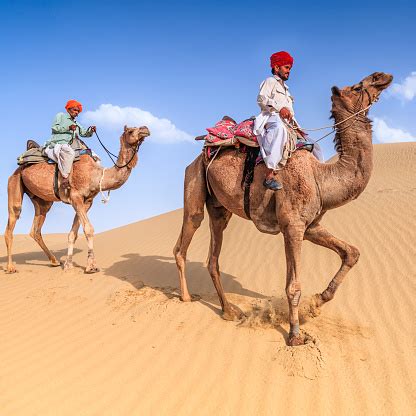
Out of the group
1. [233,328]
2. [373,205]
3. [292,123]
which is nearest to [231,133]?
[292,123]

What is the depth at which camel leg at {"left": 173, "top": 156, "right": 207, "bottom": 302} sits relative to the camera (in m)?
6.35

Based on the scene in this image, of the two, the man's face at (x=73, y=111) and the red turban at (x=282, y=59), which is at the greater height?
the red turban at (x=282, y=59)

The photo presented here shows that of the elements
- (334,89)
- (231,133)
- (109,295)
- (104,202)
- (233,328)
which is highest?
(334,89)

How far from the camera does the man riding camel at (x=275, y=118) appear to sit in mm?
4949

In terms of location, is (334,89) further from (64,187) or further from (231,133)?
(64,187)

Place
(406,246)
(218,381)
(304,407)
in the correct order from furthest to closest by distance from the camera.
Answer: (406,246) < (218,381) < (304,407)

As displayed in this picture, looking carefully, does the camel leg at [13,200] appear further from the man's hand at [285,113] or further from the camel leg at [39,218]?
the man's hand at [285,113]

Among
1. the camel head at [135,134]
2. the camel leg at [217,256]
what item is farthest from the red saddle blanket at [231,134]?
the camel head at [135,134]

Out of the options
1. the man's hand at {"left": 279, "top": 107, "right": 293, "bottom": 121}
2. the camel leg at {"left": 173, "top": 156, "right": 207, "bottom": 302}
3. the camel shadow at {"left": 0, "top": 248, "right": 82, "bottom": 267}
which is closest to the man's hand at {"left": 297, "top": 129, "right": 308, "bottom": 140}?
the man's hand at {"left": 279, "top": 107, "right": 293, "bottom": 121}

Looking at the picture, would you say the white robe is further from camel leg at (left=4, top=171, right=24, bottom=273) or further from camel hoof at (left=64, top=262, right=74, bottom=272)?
camel leg at (left=4, top=171, right=24, bottom=273)

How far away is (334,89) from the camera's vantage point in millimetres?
4977

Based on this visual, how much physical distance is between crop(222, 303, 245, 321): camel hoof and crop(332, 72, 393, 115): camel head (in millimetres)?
2861

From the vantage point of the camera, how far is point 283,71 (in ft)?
18.4

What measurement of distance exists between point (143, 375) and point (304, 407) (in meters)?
1.60
